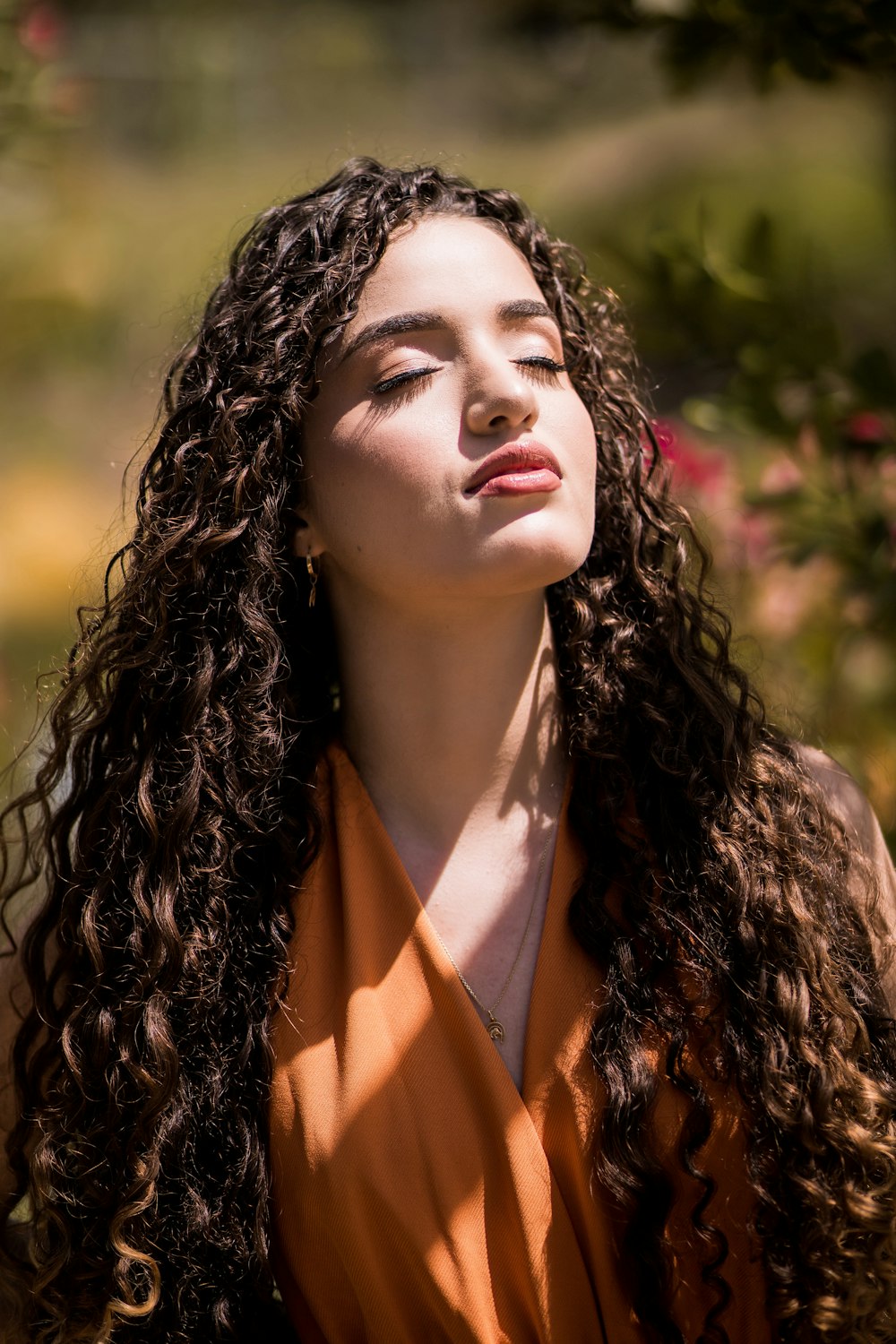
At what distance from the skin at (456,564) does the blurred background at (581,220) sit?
0.44 meters

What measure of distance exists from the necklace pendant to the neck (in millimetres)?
285

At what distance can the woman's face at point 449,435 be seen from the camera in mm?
1804

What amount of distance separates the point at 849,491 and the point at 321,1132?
1529 mm

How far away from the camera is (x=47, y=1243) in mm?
1923

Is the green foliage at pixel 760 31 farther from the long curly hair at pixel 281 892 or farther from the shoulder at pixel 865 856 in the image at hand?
the shoulder at pixel 865 856

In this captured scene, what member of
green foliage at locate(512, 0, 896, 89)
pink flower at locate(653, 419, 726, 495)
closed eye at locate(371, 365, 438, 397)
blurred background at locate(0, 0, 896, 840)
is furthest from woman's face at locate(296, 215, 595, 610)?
pink flower at locate(653, 419, 726, 495)

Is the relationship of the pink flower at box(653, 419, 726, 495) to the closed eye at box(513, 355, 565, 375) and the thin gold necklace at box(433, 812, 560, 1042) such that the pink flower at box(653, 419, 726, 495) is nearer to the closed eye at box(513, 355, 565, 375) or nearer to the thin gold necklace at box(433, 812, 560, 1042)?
the closed eye at box(513, 355, 565, 375)

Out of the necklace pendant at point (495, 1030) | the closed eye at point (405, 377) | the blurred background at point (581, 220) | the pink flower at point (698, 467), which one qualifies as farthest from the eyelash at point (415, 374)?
the pink flower at point (698, 467)

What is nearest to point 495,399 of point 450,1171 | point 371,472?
point 371,472

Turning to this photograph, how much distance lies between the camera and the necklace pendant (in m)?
1.88

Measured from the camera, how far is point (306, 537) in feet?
6.73

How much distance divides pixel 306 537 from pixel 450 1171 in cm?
94

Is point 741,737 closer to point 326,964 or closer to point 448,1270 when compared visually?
point 326,964

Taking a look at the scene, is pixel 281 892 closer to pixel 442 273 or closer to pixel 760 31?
pixel 442 273
